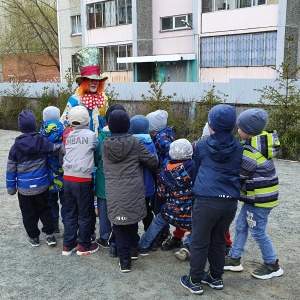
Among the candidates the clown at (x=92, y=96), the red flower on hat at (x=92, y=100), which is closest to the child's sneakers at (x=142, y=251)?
the clown at (x=92, y=96)

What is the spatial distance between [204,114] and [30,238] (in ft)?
21.5

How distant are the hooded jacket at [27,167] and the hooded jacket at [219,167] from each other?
5.68 feet

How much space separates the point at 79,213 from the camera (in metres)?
4.04

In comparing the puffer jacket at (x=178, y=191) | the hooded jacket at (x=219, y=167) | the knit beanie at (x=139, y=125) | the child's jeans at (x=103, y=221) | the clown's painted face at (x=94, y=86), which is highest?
the clown's painted face at (x=94, y=86)

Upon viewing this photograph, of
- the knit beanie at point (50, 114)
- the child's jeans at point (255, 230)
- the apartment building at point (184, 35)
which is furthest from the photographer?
the apartment building at point (184, 35)

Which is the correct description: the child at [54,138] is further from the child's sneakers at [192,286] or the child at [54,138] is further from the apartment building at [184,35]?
the apartment building at [184,35]

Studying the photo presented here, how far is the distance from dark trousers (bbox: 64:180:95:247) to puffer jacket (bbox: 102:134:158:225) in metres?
0.42

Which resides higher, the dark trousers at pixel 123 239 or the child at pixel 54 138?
the child at pixel 54 138

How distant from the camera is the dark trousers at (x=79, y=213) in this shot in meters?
3.98

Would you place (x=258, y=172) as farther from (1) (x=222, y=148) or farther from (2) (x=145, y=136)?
(2) (x=145, y=136)

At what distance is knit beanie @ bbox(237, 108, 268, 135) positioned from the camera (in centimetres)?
330

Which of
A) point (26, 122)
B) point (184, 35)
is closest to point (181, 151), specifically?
point (26, 122)

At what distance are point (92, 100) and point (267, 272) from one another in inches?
109

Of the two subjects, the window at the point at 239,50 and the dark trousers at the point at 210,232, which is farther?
the window at the point at 239,50
